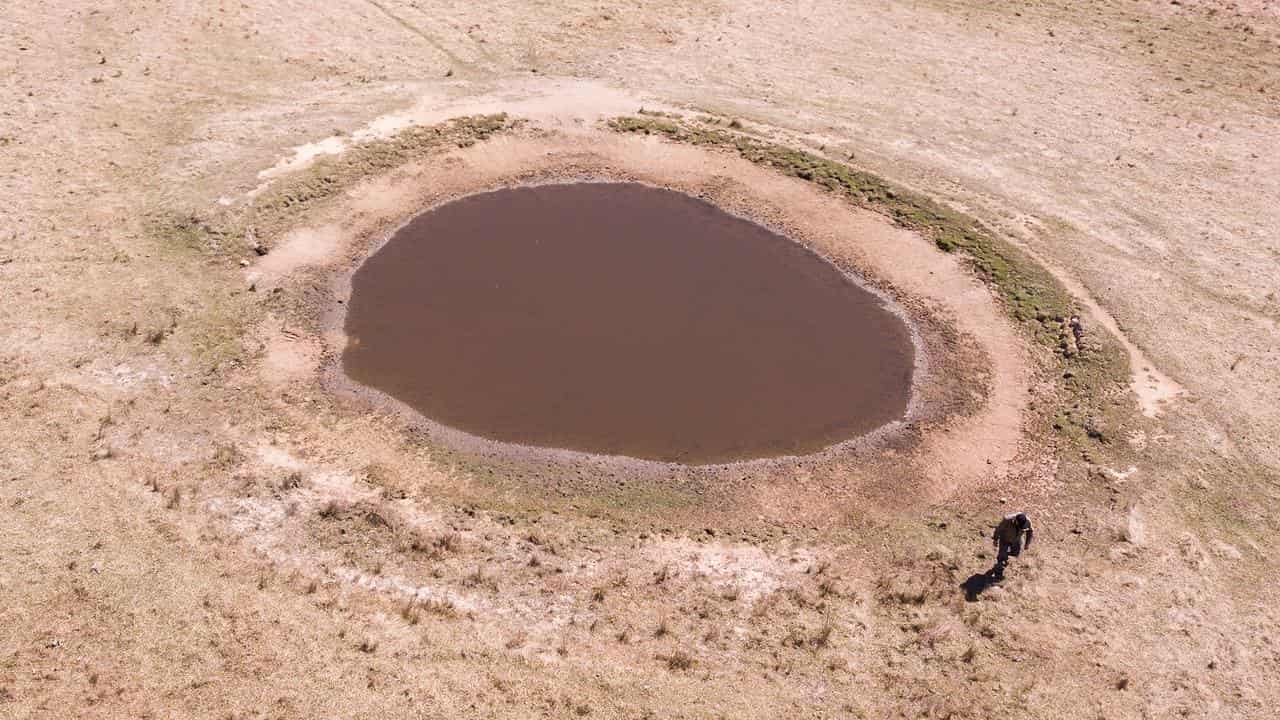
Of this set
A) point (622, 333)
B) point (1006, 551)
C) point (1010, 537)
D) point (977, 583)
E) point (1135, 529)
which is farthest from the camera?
point (622, 333)

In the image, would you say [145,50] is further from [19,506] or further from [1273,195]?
[1273,195]

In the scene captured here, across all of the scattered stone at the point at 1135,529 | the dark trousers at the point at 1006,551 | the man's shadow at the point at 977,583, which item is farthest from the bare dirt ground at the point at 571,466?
the dark trousers at the point at 1006,551

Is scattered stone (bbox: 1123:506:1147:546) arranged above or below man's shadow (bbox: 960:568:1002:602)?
above

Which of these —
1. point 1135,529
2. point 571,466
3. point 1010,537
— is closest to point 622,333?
point 571,466

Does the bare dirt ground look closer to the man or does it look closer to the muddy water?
the man

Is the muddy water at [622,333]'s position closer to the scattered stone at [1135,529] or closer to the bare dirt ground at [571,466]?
the bare dirt ground at [571,466]

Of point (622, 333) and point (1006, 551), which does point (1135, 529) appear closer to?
point (1006, 551)

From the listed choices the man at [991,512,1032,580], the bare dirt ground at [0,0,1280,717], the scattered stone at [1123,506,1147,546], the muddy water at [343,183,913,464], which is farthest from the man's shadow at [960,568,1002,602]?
the muddy water at [343,183,913,464]
